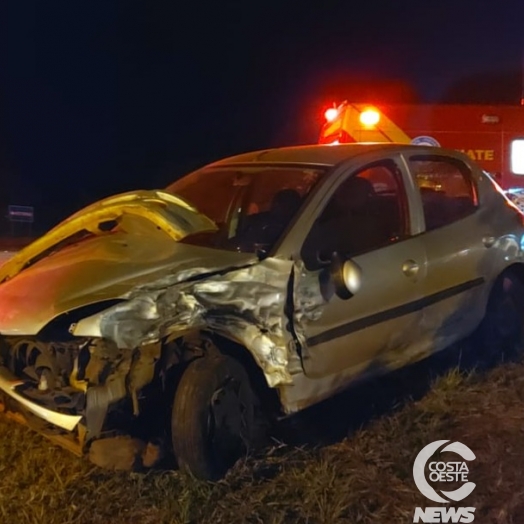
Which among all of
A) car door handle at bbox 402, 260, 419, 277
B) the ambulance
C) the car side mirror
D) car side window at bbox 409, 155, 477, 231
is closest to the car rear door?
car side window at bbox 409, 155, 477, 231

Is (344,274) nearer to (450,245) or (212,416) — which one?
(212,416)

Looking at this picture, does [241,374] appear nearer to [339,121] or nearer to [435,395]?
[435,395]

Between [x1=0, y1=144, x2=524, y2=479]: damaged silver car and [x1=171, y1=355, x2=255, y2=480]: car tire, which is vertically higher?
[x1=0, y1=144, x2=524, y2=479]: damaged silver car

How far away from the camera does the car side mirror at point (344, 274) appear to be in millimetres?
4637

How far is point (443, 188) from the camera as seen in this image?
600cm

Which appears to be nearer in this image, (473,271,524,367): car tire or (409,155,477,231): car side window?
(409,155,477,231): car side window

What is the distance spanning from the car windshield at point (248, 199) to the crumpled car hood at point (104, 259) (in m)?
0.16

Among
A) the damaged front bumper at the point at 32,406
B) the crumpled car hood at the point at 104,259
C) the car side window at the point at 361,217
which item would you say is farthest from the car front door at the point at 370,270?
the damaged front bumper at the point at 32,406

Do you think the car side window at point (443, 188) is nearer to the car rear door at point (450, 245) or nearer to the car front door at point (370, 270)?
the car rear door at point (450, 245)

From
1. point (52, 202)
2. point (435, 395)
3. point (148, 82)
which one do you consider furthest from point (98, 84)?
point (435, 395)

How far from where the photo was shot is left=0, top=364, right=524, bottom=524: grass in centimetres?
405

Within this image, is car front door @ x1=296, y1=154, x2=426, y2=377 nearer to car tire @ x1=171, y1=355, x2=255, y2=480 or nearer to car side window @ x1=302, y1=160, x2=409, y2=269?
car side window @ x1=302, y1=160, x2=409, y2=269

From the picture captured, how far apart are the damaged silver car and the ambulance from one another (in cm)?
422

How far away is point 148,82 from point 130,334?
4514 cm
